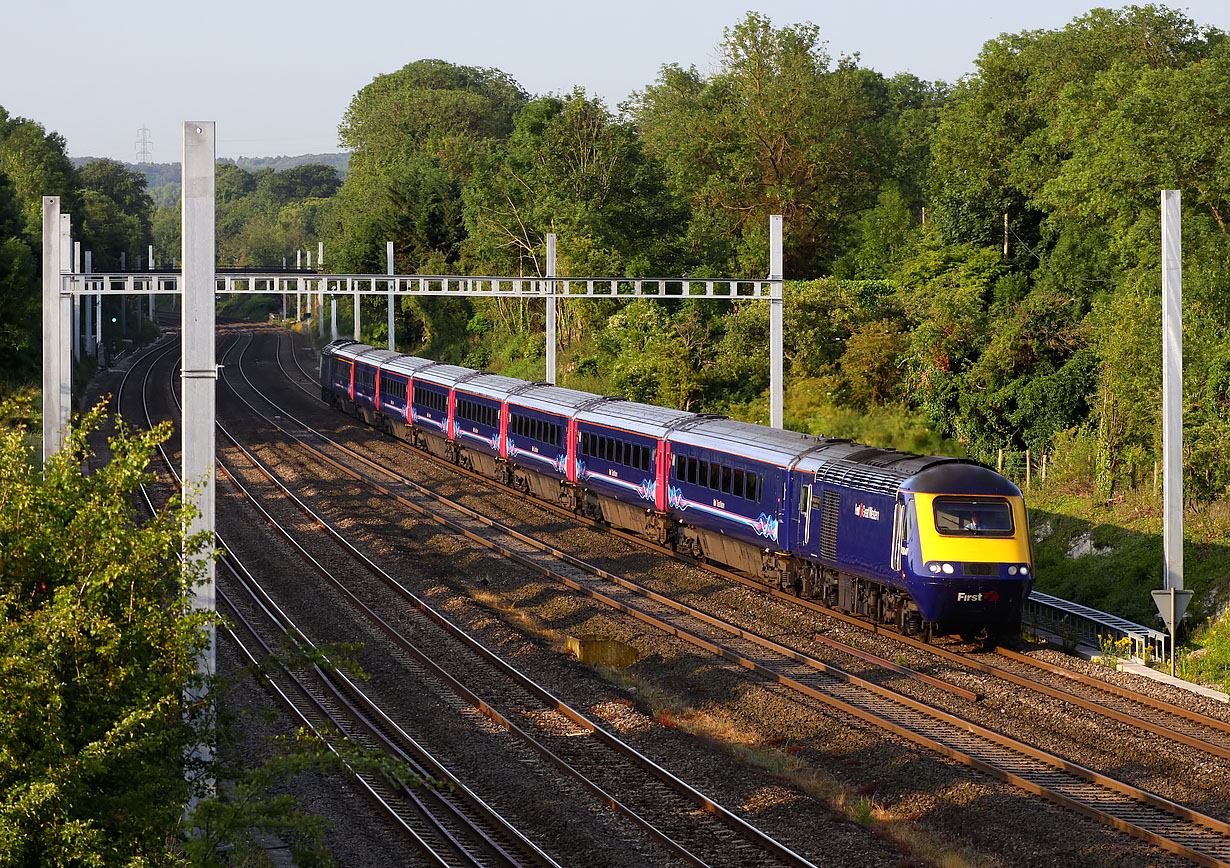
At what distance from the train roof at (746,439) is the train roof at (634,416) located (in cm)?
53

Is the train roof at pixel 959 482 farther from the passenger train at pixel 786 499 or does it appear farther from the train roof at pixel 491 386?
the train roof at pixel 491 386

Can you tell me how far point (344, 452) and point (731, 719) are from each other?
105 feet

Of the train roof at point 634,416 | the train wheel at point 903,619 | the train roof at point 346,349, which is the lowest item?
the train wheel at point 903,619

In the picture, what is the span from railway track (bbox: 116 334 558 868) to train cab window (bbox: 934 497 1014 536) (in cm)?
860

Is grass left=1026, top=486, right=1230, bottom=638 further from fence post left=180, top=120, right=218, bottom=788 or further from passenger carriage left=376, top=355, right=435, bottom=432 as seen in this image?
passenger carriage left=376, top=355, right=435, bottom=432

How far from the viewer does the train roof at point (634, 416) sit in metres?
29.2

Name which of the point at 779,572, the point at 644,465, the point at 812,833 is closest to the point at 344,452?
the point at 644,465

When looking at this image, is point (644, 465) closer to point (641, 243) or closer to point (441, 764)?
point (441, 764)

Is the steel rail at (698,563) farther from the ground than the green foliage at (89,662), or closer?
closer

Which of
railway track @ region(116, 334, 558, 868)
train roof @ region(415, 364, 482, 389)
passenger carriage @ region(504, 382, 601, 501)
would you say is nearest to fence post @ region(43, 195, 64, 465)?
railway track @ region(116, 334, 558, 868)

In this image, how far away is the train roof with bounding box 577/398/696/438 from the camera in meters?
29.2

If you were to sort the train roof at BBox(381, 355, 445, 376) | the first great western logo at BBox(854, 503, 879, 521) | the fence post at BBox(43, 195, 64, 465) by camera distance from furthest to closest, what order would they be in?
the train roof at BBox(381, 355, 445, 376) < the fence post at BBox(43, 195, 64, 465) < the first great western logo at BBox(854, 503, 879, 521)

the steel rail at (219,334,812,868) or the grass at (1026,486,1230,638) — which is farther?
the grass at (1026,486,1230,638)

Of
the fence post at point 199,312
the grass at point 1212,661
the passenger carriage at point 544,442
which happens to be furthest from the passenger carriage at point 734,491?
the fence post at point 199,312
